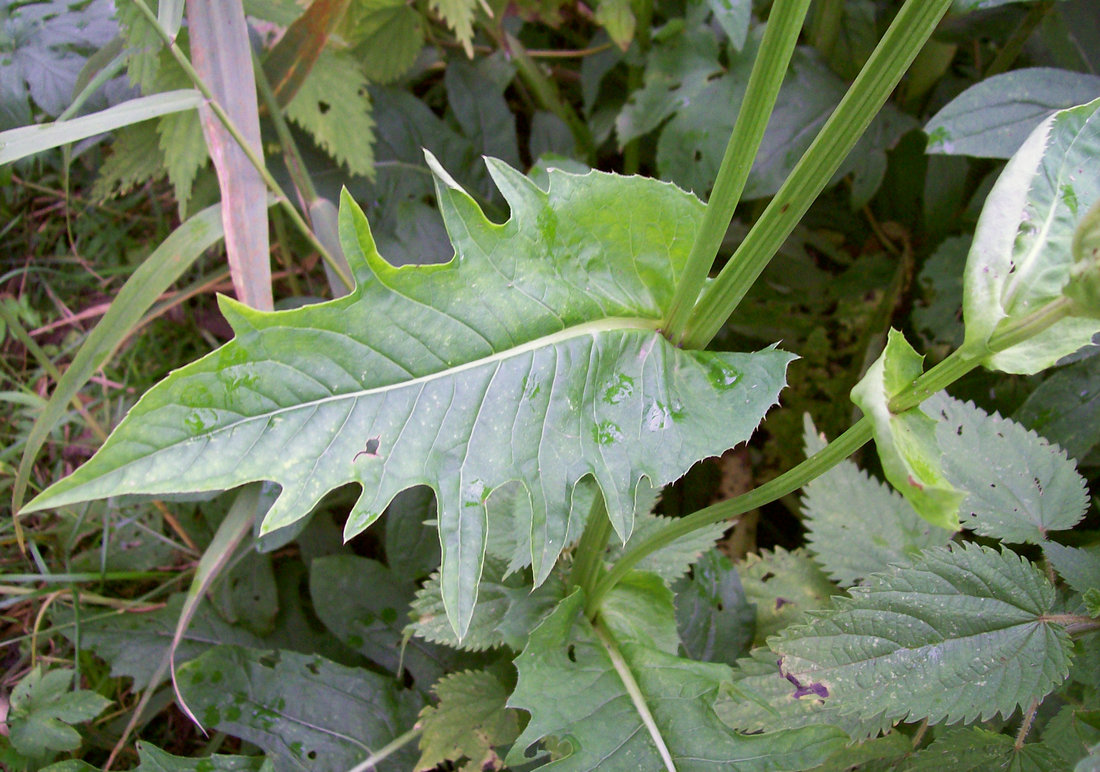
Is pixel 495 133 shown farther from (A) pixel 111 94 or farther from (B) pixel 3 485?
(B) pixel 3 485

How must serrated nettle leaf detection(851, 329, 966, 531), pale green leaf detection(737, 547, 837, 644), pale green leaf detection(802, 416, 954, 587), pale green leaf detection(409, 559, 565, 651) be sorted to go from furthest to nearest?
pale green leaf detection(737, 547, 837, 644)
pale green leaf detection(802, 416, 954, 587)
pale green leaf detection(409, 559, 565, 651)
serrated nettle leaf detection(851, 329, 966, 531)

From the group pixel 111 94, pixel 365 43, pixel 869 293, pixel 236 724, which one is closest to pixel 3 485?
pixel 236 724

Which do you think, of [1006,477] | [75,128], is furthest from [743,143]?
[75,128]

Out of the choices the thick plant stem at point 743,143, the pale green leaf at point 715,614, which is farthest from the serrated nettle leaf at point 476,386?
the pale green leaf at point 715,614

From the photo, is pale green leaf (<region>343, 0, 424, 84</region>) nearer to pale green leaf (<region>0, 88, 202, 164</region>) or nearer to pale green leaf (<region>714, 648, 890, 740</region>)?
pale green leaf (<region>0, 88, 202, 164</region>)

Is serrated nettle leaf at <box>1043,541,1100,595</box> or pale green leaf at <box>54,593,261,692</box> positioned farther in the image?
pale green leaf at <box>54,593,261,692</box>

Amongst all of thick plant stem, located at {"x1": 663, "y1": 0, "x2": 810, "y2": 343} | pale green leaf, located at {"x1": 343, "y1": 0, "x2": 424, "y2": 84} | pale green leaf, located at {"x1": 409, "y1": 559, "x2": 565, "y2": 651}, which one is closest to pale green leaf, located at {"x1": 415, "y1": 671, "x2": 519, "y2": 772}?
pale green leaf, located at {"x1": 409, "y1": 559, "x2": 565, "y2": 651}
